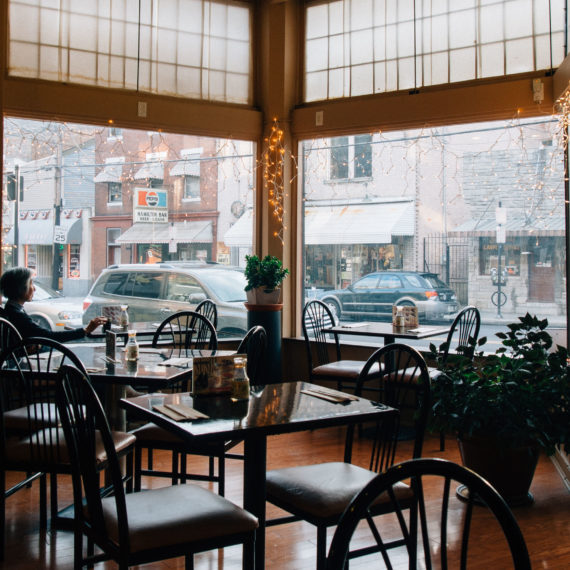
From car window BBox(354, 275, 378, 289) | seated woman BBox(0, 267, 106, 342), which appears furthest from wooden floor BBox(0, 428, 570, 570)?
car window BBox(354, 275, 378, 289)

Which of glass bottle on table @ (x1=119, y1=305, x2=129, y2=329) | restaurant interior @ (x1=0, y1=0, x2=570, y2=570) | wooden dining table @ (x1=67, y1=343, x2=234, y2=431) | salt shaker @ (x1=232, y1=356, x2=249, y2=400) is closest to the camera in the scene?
salt shaker @ (x1=232, y1=356, x2=249, y2=400)

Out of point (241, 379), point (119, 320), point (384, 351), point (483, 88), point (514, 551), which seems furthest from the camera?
point (483, 88)

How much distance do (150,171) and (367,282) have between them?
7.19 feet

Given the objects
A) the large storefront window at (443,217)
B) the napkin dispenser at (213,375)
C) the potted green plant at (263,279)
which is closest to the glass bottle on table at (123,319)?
the potted green plant at (263,279)

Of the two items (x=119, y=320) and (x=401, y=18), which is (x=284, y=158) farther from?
(x=119, y=320)

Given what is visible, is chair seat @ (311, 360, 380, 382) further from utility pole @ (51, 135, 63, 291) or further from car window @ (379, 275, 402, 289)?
utility pole @ (51, 135, 63, 291)

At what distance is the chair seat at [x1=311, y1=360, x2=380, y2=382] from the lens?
5.23 meters

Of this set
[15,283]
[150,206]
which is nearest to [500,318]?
[150,206]

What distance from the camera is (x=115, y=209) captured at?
5.96 metres

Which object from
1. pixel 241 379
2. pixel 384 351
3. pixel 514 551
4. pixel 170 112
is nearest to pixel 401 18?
pixel 170 112

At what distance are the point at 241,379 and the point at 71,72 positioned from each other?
3.92m

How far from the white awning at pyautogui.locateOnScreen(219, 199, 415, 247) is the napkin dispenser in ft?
11.4

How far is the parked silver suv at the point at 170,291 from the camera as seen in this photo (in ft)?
19.1

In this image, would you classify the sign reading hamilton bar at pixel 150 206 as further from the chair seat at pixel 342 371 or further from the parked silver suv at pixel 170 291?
the chair seat at pixel 342 371
